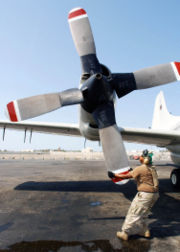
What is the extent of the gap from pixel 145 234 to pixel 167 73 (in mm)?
4920

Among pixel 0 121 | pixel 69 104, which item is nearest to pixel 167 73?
pixel 69 104

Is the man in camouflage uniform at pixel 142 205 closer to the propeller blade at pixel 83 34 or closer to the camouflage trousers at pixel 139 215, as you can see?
the camouflage trousers at pixel 139 215

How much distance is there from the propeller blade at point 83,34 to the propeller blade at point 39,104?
3.47ft

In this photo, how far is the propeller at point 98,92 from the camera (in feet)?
17.8

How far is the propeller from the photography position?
543cm

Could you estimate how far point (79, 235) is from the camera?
13.4 feet

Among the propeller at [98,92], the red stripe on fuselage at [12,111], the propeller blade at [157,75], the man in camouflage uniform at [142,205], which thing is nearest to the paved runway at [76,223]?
the man in camouflage uniform at [142,205]

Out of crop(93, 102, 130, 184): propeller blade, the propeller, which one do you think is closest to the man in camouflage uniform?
the propeller

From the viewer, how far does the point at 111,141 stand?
230 inches

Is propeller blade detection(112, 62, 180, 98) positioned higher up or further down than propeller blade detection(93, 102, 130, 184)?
higher up

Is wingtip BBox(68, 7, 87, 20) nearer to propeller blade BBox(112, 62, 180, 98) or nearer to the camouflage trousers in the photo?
propeller blade BBox(112, 62, 180, 98)

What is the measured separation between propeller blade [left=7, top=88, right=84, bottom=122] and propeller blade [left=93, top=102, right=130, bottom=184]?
0.84 metres

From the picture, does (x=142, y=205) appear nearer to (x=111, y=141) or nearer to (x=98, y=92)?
(x=111, y=141)

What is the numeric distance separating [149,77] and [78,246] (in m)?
5.30
